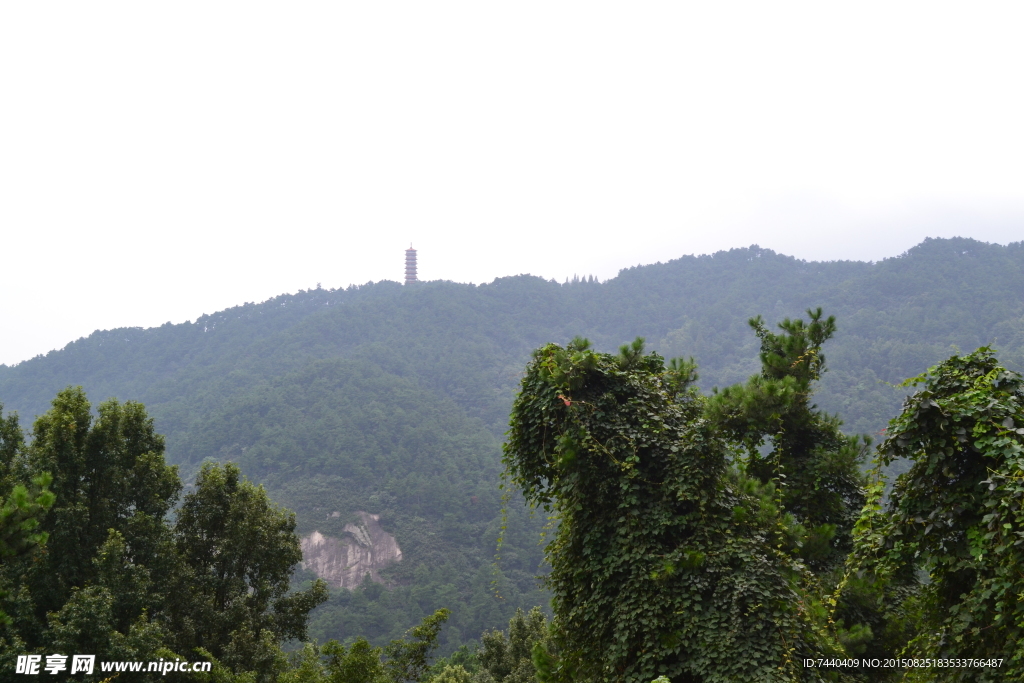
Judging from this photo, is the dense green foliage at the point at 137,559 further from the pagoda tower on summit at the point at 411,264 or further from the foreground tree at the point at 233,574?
the pagoda tower on summit at the point at 411,264

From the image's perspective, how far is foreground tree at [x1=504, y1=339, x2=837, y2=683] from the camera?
5.99m

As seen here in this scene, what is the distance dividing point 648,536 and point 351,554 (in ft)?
211

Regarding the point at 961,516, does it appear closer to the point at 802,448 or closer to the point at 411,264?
the point at 802,448

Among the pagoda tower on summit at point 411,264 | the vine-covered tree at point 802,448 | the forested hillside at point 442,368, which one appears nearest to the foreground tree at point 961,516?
the vine-covered tree at point 802,448

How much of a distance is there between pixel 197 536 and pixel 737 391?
10.8 m

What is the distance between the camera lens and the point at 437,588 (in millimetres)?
60969

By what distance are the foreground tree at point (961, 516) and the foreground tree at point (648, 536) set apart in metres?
1.10

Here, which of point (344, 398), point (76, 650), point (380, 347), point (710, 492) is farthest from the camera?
point (380, 347)

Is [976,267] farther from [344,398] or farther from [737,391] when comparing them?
[737,391]

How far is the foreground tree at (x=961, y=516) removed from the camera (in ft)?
14.5

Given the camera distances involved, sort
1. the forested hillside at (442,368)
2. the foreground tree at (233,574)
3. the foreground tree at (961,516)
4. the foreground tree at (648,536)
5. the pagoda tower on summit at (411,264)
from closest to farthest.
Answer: the foreground tree at (961,516) < the foreground tree at (648,536) < the foreground tree at (233,574) < the forested hillside at (442,368) < the pagoda tower on summit at (411,264)

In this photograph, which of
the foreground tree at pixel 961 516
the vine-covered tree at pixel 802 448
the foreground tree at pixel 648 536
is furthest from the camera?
the vine-covered tree at pixel 802 448

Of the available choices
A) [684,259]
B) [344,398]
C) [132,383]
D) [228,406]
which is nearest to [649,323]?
[684,259]

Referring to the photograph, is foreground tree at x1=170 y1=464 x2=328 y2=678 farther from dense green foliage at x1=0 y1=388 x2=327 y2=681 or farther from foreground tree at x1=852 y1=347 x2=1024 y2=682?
foreground tree at x1=852 y1=347 x2=1024 y2=682
